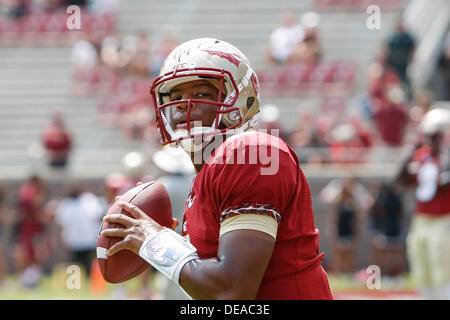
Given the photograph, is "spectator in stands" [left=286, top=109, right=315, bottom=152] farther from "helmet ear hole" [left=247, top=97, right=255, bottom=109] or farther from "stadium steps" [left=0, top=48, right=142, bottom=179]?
"helmet ear hole" [left=247, top=97, right=255, bottom=109]

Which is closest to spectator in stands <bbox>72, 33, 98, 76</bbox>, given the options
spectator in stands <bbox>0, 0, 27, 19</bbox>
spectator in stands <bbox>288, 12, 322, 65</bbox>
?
spectator in stands <bbox>0, 0, 27, 19</bbox>

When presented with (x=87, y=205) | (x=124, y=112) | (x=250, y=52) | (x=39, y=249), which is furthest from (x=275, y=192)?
(x=250, y=52)

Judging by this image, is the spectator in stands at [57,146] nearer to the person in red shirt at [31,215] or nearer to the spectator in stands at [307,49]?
the person in red shirt at [31,215]

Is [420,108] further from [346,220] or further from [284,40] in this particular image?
[284,40]

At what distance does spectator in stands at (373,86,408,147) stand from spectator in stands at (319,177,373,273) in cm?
104

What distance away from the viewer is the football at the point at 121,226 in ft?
9.41

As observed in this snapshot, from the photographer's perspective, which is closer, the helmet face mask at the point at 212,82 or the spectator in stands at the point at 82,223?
the helmet face mask at the point at 212,82

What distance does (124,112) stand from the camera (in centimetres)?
1441

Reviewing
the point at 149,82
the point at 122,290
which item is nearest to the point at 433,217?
the point at 122,290

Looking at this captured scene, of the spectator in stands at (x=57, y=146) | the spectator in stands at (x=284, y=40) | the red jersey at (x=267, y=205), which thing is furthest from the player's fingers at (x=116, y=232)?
the spectator in stands at (x=284, y=40)

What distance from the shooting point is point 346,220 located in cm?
1077

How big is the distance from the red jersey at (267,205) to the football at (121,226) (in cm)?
16

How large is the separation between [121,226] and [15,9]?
609 inches

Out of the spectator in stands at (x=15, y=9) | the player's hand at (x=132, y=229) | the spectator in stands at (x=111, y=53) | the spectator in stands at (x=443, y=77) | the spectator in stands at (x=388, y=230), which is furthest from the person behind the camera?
the spectator in stands at (x=15, y=9)
